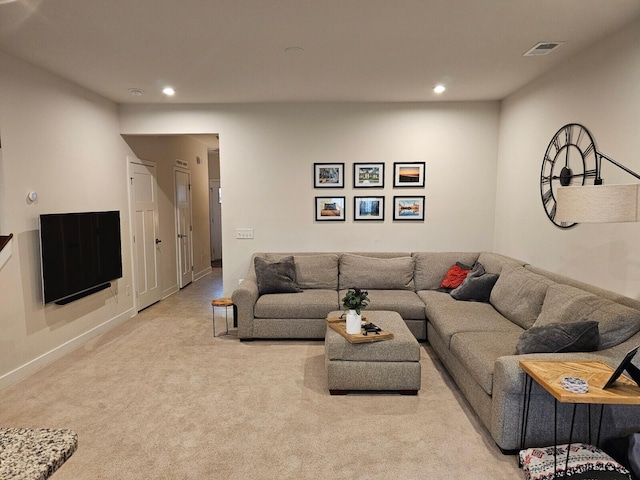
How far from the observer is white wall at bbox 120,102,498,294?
5.20 meters

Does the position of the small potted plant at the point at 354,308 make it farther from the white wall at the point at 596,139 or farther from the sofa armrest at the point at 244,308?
the white wall at the point at 596,139

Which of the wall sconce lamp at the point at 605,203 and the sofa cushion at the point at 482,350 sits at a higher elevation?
the wall sconce lamp at the point at 605,203

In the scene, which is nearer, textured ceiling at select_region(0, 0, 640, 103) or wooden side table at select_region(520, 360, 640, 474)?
wooden side table at select_region(520, 360, 640, 474)

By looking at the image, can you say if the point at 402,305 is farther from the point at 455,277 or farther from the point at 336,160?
the point at 336,160

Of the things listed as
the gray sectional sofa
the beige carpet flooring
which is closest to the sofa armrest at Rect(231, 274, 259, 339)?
the gray sectional sofa

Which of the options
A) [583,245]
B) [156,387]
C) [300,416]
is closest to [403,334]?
[300,416]

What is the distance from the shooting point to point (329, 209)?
536 centimetres

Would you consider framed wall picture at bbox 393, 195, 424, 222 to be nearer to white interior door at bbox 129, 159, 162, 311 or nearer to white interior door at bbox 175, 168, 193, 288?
white interior door at bbox 129, 159, 162, 311

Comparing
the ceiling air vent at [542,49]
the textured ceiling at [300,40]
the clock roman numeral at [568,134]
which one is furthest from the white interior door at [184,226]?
the clock roman numeral at [568,134]

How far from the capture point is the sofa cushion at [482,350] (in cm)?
264

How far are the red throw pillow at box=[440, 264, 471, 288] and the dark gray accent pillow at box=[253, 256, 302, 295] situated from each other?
5.55ft

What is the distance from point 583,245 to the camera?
3.35 m

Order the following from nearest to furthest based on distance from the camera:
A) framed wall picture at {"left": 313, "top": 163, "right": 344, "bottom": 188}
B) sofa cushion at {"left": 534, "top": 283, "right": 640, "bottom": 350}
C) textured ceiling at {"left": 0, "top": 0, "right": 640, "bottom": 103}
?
sofa cushion at {"left": 534, "top": 283, "right": 640, "bottom": 350}
textured ceiling at {"left": 0, "top": 0, "right": 640, "bottom": 103}
framed wall picture at {"left": 313, "top": 163, "right": 344, "bottom": 188}

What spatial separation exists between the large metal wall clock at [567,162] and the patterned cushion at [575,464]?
74.7 inches
